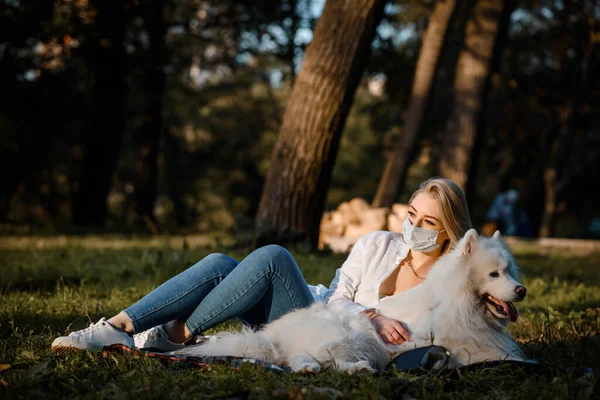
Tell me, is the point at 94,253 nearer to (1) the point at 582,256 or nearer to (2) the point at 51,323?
(2) the point at 51,323

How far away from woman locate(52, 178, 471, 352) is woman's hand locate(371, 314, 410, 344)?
19cm

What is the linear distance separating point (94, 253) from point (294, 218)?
2.98 metres

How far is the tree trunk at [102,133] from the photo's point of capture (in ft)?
55.6

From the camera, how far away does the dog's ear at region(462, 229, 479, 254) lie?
383cm

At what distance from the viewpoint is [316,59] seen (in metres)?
8.90

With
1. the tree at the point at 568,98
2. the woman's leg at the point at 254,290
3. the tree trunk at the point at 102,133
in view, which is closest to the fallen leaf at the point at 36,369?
the woman's leg at the point at 254,290

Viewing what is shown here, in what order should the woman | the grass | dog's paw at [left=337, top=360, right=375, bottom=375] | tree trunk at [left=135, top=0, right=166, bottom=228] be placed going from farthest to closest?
tree trunk at [left=135, top=0, right=166, bottom=228] < the woman < dog's paw at [left=337, top=360, right=375, bottom=375] < the grass

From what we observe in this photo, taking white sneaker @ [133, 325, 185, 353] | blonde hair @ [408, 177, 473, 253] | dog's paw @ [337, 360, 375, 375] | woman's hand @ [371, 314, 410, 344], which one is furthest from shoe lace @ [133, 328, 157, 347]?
blonde hair @ [408, 177, 473, 253]

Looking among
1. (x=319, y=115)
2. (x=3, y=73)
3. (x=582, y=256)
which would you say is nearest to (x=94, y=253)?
(x=319, y=115)

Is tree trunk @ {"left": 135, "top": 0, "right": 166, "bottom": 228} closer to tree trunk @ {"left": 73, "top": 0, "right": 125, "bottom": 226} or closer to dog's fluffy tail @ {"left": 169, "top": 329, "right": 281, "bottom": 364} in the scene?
tree trunk @ {"left": 73, "top": 0, "right": 125, "bottom": 226}

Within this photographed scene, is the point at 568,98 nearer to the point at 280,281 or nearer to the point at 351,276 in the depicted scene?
the point at 351,276

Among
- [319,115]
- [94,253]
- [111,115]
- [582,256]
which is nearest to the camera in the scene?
[319,115]

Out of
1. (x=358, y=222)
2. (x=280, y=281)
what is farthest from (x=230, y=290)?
(x=358, y=222)

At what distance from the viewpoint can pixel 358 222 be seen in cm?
1346
